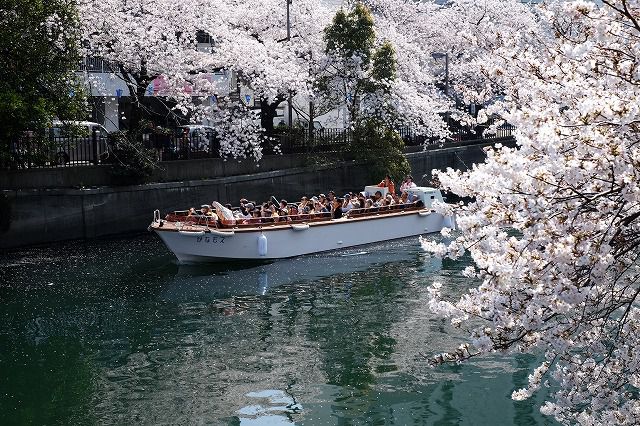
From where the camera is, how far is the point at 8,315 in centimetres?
1870

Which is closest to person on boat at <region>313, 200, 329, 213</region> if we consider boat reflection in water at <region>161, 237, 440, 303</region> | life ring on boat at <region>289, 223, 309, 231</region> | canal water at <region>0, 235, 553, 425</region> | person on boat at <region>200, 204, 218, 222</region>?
life ring on boat at <region>289, 223, 309, 231</region>

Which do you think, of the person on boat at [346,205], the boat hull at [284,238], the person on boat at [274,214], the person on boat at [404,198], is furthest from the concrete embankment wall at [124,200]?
the person on boat at [274,214]

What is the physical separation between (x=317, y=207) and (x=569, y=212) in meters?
21.4

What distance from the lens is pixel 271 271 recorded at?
24.4 m

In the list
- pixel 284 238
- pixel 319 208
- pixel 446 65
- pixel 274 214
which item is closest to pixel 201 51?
pixel 319 208

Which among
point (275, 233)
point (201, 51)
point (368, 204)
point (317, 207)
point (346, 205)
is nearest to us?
point (275, 233)

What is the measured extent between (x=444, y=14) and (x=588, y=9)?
45.3 meters

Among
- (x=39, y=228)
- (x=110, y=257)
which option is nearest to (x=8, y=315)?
(x=110, y=257)

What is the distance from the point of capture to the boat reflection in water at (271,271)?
70.8 feet

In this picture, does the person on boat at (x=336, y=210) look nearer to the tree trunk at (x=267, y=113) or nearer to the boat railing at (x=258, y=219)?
the boat railing at (x=258, y=219)

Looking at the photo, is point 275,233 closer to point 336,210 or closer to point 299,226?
point 299,226

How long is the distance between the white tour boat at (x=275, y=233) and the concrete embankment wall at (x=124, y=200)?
7.14 feet

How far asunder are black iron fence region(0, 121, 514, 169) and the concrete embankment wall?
3.20 ft

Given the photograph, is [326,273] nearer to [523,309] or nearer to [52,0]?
[52,0]
